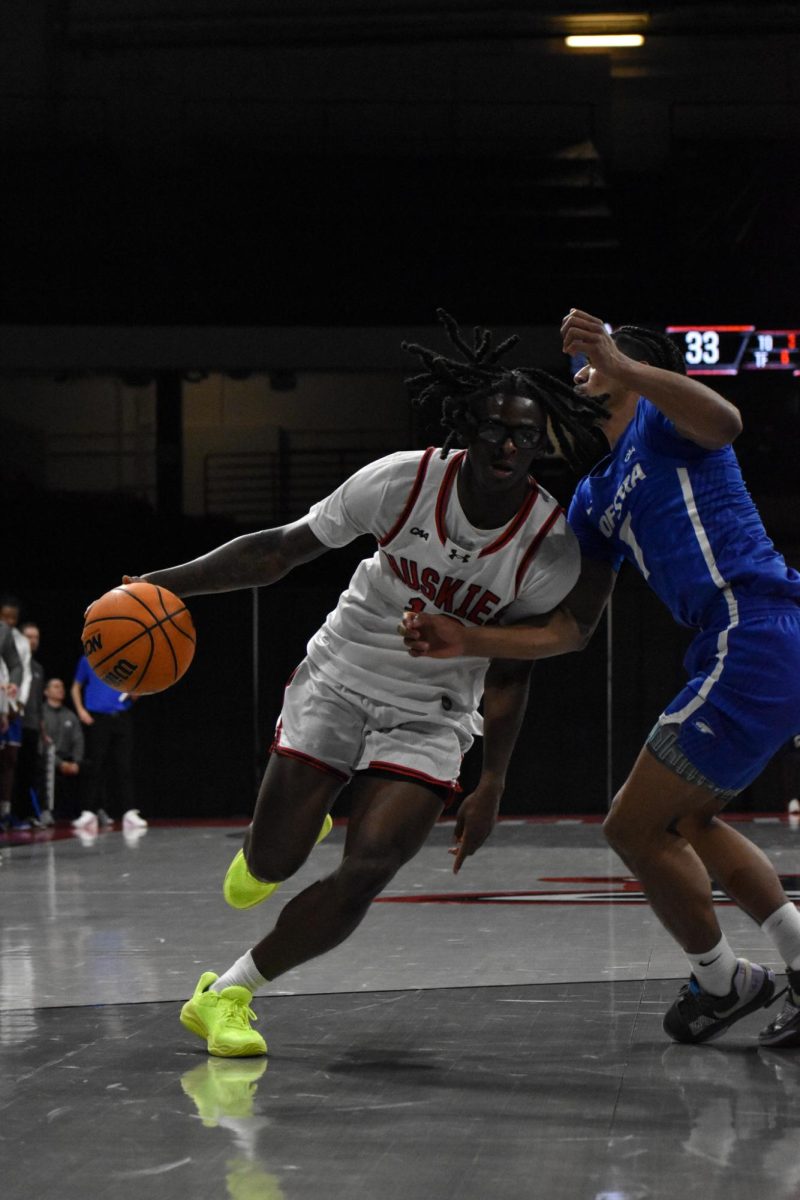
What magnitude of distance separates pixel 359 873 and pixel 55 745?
377 inches

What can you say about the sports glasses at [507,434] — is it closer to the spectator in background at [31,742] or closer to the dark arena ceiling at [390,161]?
the spectator in background at [31,742]

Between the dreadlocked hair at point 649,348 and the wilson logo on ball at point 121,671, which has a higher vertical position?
the dreadlocked hair at point 649,348

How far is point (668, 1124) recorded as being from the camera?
10.1ft

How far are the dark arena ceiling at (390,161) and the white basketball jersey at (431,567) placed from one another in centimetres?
1059

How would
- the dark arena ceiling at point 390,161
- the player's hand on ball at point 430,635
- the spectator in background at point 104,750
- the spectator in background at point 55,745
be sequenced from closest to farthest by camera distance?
the player's hand on ball at point 430,635, the spectator in background at point 104,750, the spectator in background at point 55,745, the dark arena ceiling at point 390,161

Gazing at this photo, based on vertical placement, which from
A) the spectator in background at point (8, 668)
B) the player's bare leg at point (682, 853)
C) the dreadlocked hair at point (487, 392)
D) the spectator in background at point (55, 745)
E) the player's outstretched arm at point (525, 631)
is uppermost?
the dreadlocked hair at point (487, 392)

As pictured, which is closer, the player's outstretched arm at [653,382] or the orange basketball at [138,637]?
the player's outstretched arm at [653,382]

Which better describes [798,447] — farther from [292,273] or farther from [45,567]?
[45,567]

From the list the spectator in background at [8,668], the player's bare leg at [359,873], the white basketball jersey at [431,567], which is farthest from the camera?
the spectator in background at [8,668]

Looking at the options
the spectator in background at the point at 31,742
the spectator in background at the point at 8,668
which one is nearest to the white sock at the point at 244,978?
the spectator in background at the point at 8,668

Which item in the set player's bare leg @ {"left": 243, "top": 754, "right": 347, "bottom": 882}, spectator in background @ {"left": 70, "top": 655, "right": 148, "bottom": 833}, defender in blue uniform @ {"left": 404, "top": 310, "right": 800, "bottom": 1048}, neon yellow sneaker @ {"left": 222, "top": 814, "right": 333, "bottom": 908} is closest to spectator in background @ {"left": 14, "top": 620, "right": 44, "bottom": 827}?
spectator in background @ {"left": 70, "top": 655, "right": 148, "bottom": 833}

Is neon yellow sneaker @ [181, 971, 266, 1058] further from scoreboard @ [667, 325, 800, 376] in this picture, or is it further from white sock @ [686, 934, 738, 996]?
scoreboard @ [667, 325, 800, 376]

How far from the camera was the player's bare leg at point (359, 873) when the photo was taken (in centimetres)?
368

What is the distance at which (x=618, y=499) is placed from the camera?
3.89 m
